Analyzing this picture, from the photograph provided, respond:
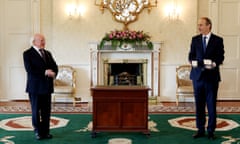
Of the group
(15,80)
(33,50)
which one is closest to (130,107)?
(33,50)

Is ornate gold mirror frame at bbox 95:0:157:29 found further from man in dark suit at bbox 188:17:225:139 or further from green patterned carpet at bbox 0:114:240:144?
man in dark suit at bbox 188:17:225:139

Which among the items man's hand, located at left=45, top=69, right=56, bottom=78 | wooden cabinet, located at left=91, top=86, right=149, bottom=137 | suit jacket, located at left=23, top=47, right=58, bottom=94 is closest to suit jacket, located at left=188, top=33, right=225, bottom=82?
wooden cabinet, located at left=91, top=86, right=149, bottom=137

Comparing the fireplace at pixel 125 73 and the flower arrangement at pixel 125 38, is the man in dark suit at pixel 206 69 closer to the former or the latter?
the flower arrangement at pixel 125 38

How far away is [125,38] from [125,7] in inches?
29.1

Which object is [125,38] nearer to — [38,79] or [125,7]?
[125,7]

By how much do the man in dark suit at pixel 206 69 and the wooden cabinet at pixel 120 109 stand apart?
2.37 feet

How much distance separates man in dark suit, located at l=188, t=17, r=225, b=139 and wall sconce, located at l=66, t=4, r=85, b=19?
3.75m

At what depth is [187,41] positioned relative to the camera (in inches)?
308

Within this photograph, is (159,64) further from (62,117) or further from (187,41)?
(62,117)

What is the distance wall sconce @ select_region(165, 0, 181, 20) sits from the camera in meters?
7.76

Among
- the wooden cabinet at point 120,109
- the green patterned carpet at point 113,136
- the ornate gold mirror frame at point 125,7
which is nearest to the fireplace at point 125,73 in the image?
the ornate gold mirror frame at point 125,7

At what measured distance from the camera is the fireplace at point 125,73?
313 inches

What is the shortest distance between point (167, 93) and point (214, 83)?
334cm

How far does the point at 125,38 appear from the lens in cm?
760
